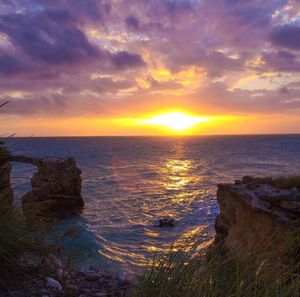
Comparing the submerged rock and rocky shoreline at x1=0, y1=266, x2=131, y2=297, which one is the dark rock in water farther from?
the submerged rock

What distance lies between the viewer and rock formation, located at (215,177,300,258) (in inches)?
412

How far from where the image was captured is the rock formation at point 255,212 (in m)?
10.5

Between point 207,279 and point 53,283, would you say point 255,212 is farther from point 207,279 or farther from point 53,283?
point 207,279

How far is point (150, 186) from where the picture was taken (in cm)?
5197

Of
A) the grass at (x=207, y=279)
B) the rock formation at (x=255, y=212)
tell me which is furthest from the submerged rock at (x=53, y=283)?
the rock formation at (x=255, y=212)

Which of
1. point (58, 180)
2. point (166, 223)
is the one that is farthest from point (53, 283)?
point (58, 180)

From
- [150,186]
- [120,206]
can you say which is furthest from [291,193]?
[150,186]

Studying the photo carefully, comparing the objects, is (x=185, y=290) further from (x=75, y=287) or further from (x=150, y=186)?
(x=150, y=186)

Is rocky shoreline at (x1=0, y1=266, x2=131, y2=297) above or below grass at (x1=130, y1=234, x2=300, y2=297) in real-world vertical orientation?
below

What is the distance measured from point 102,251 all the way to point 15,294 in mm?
16870

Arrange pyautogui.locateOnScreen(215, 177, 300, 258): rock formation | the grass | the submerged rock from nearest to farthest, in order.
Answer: the grass, the submerged rock, pyautogui.locateOnScreen(215, 177, 300, 258): rock formation

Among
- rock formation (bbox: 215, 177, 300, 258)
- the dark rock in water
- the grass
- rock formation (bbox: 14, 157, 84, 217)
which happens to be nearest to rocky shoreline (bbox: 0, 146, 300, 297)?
rock formation (bbox: 215, 177, 300, 258)

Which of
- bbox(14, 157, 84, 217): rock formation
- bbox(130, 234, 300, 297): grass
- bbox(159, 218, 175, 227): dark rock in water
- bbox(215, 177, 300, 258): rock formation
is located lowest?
bbox(159, 218, 175, 227): dark rock in water

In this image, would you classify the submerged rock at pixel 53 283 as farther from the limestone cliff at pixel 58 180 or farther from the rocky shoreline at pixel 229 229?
the limestone cliff at pixel 58 180
